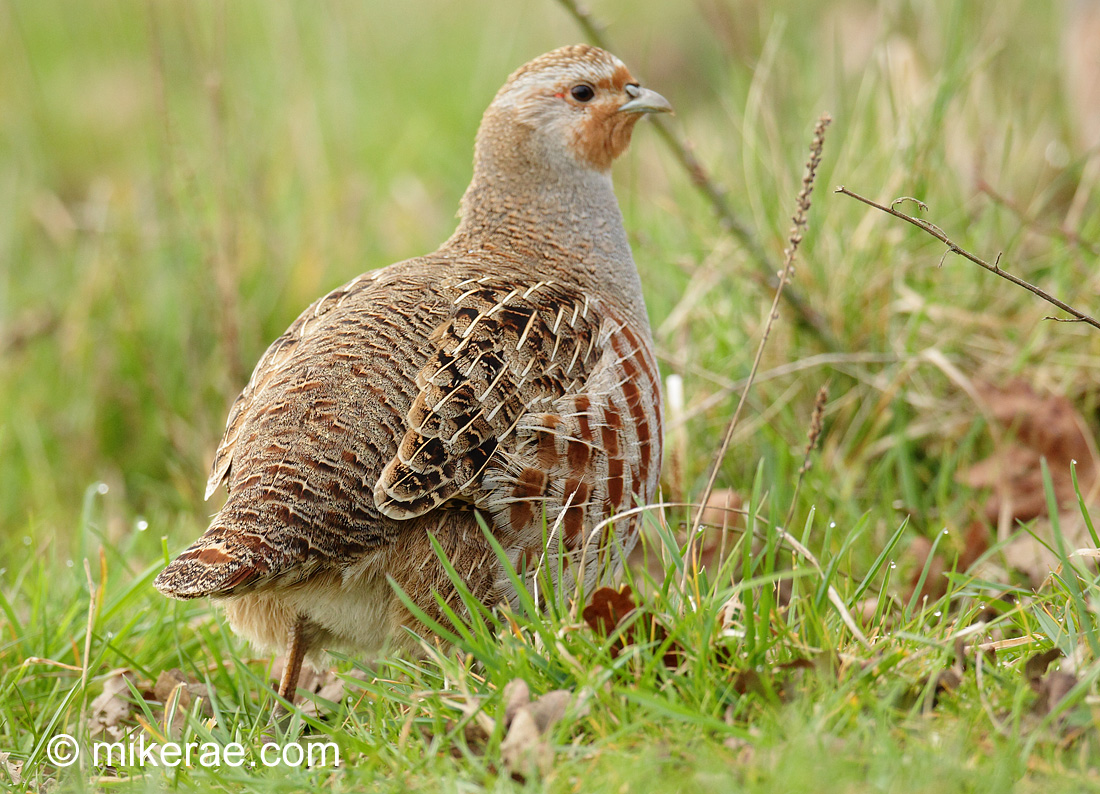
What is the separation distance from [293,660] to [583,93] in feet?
6.82

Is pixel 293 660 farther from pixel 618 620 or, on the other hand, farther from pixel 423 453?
pixel 618 620

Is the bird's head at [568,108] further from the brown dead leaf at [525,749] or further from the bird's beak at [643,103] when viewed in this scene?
the brown dead leaf at [525,749]

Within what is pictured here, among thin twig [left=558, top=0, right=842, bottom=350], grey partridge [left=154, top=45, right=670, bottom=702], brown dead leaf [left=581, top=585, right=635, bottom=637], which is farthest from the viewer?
thin twig [left=558, top=0, right=842, bottom=350]

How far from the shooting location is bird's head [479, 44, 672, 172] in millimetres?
3664

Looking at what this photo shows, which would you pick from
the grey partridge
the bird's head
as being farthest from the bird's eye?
Answer: the grey partridge

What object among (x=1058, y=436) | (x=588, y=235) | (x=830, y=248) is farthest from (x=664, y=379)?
(x=1058, y=436)

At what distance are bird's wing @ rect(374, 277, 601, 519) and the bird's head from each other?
2.16 feet

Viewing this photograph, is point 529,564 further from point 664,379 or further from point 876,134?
point 876,134

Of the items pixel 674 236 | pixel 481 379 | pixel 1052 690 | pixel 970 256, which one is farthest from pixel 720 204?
pixel 1052 690

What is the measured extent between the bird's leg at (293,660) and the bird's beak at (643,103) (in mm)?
2009

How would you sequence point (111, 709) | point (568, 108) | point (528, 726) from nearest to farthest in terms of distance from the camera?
1. point (528, 726)
2. point (111, 709)
3. point (568, 108)

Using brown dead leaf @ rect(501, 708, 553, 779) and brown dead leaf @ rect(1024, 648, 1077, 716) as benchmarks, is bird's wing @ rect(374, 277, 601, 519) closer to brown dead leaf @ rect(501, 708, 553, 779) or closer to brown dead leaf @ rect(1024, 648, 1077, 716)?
brown dead leaf @ rect(501, 708, 553, 779)

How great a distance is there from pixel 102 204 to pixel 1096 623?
5.72 meters

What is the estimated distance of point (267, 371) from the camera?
308cm
